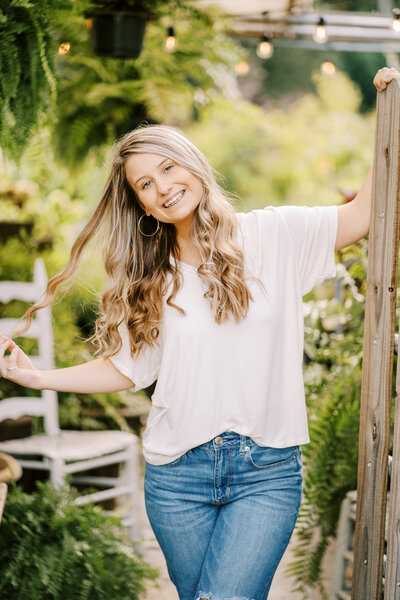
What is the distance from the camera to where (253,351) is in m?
1.75

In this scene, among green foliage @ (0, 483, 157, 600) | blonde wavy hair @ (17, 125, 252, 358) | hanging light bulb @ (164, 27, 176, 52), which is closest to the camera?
blonde wavy hair @ (17, 125, 252, 358)

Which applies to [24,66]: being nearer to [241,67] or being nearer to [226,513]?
[226,513]

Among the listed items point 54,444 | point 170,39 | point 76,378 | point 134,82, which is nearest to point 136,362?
point 76,378

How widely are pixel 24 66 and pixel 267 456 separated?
1.32 m

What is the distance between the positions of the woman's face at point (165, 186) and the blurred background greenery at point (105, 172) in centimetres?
30

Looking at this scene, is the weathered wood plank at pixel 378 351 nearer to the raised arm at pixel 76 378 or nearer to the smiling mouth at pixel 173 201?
the smiling mouth at pixel 173 201

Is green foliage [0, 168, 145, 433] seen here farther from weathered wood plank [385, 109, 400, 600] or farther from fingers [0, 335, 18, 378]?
weathered wood plank [385, 109, 400, 600]

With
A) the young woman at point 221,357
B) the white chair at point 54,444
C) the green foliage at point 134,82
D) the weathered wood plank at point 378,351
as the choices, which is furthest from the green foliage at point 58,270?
the weathered wood plank at point 378,351

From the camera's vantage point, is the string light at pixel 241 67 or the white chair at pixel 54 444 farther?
the string light at pixel 241 67

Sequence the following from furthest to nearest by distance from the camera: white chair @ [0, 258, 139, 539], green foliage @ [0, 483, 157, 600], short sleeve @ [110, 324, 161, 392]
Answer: white chair @ [0, 258, 139, 539] → green foliage @ [0, 483, 157, 600] → short sleeve @ [110, 324, 161, 392]

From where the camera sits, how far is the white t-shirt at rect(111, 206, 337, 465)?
1.75 metres

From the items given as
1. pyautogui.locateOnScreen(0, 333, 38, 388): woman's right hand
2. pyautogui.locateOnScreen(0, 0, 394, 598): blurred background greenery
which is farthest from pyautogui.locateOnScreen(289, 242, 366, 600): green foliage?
pyautogui.locateOnScreen(0, 333, 38, 388): woman's right hand

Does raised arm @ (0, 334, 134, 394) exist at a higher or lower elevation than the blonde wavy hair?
lower

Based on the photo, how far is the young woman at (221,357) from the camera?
173cm
